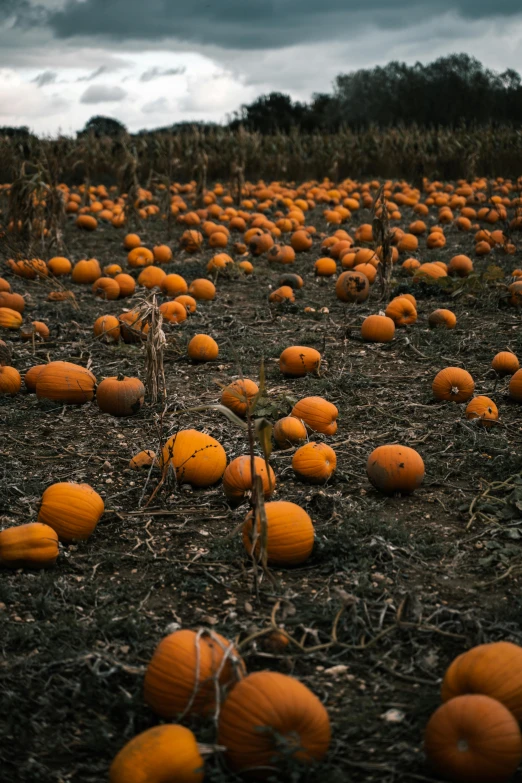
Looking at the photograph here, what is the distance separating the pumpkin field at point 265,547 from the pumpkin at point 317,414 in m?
0.01

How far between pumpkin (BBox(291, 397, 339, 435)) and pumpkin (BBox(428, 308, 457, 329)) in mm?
3226

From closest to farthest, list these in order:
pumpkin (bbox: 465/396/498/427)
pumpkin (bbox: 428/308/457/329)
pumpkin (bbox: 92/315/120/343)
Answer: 1. pumpkin (bbox: 465/396/498/427)
2. pumpkin (bbox: 92/315/120/343)
3. pumpkin (bbox: 428/308/457/329)

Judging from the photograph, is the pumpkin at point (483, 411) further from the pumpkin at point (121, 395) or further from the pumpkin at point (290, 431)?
A: the pumpkin at point (121, 395)

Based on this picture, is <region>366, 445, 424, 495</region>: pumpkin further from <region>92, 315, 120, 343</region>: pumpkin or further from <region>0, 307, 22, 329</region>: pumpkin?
<region>0, 307, 22, 329</region>: pumpkin

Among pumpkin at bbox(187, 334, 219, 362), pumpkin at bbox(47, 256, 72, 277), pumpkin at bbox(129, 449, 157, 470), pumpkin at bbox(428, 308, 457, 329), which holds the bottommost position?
pumpkin at bbox(129, 449, 157, 470)

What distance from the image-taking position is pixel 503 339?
306 inches

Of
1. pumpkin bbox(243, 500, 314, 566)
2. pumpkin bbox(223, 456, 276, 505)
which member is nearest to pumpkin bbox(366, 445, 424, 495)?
pumpkin bbox(223, 456, 276, 505)

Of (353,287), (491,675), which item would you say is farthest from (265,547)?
(353,287)

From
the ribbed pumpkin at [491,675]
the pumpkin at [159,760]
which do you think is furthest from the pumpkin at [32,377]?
the ribbed pumpkin at [491,675]

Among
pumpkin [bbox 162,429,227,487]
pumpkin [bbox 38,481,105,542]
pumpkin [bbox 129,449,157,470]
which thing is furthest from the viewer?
pumpkin [bbox 129,449,157,470]

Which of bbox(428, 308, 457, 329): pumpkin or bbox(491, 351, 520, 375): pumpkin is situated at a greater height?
bbox(428, 308, 457, 329): pumpkin

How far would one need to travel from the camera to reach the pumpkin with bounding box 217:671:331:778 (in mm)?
2383

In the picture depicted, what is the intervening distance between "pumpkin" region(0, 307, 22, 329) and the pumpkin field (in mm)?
33

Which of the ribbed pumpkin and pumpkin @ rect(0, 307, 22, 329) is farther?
pumpkin @ rect(0, 307, 22, 329)
